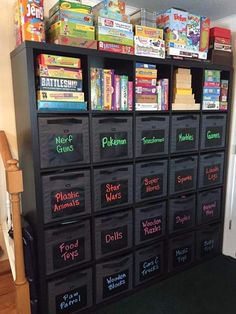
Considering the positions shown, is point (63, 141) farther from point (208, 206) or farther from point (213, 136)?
point (208, 206)

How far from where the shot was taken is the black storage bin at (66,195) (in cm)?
156

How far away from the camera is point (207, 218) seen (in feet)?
7.92

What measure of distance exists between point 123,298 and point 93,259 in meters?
0.46

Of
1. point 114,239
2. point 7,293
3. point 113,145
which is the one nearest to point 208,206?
point 114,239

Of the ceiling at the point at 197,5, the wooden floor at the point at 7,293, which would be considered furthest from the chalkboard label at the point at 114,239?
the ceiling at the point at 197,5

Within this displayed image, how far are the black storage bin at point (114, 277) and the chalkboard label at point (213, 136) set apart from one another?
115cm

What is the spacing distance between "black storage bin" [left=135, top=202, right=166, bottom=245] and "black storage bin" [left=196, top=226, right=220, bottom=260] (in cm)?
49

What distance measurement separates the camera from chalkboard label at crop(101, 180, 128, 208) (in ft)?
5.82

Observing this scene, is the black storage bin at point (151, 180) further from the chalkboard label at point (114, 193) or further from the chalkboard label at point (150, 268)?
the chalkboard label at point (150, 268)

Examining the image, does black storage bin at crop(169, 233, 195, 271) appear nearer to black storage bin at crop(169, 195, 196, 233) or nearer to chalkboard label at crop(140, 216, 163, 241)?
black storage bin at crop(169, 195, 196, 233)

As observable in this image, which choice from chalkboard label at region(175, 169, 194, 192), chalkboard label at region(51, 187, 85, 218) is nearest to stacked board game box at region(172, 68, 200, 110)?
chalkboard label at region(175, 169, 194, 192)

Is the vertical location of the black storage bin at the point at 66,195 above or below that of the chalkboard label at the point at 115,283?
above

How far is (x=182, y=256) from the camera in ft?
7.53

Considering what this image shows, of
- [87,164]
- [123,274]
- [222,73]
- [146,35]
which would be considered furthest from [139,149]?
[222,73]
